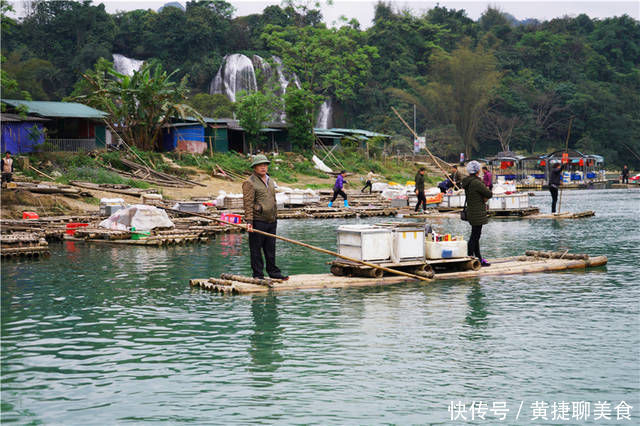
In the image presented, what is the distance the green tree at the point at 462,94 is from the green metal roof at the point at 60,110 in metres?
48.0

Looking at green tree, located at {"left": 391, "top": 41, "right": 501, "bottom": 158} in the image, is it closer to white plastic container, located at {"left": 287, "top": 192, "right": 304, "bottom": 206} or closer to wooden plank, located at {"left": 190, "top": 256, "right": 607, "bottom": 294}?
white plastic container, located at {"left": 287, "top": 192, "right": 304, "bottom": 206}

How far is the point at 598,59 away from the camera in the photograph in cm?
9669

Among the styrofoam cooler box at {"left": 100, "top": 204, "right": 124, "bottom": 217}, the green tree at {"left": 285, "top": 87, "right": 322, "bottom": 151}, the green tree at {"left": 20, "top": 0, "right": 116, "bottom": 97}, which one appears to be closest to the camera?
the styrofoam cooler box at {"left": 100, "top": 204, "right": 124, "bottom": 217}

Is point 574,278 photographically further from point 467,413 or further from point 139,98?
point 139,98

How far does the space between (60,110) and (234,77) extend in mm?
34014

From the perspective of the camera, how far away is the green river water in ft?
20.0

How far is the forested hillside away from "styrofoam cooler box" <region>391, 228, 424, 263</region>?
53908 mm

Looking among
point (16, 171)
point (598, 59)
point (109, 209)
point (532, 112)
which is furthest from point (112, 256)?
point (598, 59)

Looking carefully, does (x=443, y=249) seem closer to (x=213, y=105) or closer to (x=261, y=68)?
(x=213, y=105)

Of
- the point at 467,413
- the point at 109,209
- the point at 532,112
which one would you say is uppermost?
the point at 532,112

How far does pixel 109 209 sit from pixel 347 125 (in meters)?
66.3

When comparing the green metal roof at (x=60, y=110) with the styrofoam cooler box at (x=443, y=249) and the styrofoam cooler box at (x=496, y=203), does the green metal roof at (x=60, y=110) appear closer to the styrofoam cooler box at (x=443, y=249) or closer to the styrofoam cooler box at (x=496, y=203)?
the styrofoam cooler box at (x=496, y=203)

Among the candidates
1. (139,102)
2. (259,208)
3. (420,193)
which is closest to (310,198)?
(420,193)

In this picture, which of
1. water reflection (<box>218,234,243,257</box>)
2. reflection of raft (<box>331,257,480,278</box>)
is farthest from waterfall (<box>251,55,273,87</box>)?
reflection of raft (<box>331,257,480,278</box>)
